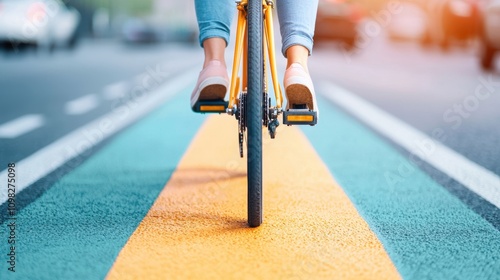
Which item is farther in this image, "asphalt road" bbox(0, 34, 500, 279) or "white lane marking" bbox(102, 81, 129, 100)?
"white lane marking" bbox(102, 81, 129, 100)

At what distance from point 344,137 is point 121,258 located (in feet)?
11.4

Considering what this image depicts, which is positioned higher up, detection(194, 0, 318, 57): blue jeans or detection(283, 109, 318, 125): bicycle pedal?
detection(194, 0, 318, 57): blue jeans

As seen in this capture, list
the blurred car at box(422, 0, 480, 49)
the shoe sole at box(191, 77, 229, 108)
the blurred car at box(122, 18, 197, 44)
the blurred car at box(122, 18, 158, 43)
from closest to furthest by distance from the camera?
the shoe sole at box(191, 77, 229, 108)
the blurred car at box(422, 0, 480, 49)
the blurred car at box(122, 18, 197, 44)
the blurred car at box(122, 18, 158, 43)

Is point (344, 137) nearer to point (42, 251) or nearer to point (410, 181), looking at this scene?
point (410, 181)

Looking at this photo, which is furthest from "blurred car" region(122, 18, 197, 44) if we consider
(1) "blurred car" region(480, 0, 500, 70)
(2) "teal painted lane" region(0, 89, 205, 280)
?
(2) "teal painted lane" region(0, 89, 205, 280)

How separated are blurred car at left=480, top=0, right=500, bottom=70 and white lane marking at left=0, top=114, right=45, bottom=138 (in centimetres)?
740

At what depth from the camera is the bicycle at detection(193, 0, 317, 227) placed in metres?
2.93

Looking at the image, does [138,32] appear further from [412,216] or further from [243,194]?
[412,216]

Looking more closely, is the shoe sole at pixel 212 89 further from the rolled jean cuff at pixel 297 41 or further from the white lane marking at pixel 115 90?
the white lane marking at pixel 115 90

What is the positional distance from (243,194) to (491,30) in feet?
29.1

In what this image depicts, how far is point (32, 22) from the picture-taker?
1706 cm
